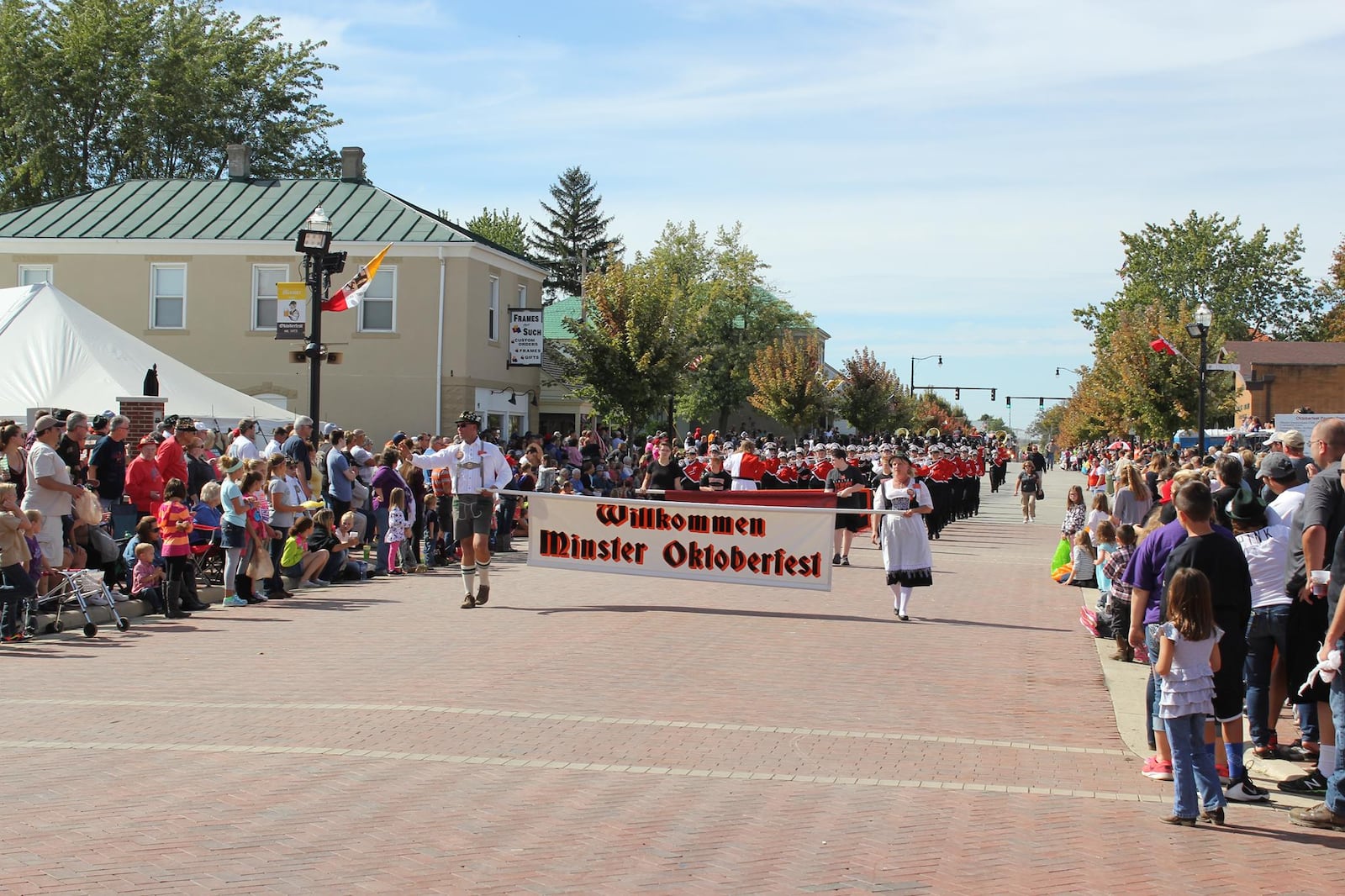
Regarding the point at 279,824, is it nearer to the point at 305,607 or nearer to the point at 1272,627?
the point at 1272,627

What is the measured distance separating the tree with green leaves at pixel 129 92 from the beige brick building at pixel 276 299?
1746 centimetres

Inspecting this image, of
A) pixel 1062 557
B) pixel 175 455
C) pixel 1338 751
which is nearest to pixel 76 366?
pixel 175 455

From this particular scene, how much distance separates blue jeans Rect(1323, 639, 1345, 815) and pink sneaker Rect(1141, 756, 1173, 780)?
3.35ft

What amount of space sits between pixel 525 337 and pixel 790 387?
25.1 metres

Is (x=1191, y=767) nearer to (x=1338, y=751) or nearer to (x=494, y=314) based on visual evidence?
(x=1338, y=751)

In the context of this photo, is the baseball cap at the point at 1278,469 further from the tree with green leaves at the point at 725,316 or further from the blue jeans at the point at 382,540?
the tree with green leaves at the point at 725,316

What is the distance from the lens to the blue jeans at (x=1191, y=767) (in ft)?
22.4

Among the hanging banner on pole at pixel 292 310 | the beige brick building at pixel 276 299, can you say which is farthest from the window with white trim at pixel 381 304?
the hanging banner on pole at pixel 292 310

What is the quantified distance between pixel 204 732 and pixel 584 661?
11.6ft

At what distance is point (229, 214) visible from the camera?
3575 centimetres

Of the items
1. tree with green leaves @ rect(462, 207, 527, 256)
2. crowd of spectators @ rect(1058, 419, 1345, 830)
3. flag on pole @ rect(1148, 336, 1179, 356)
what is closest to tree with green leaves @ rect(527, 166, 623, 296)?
tree with green leaves @ rect(462, 207, 527, 256)

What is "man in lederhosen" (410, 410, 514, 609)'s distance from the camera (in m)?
14.7

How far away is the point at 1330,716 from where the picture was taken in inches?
290

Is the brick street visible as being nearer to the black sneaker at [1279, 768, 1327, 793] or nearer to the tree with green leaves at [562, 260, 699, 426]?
the black sneaker at [1279, 768, 1327, 793]
